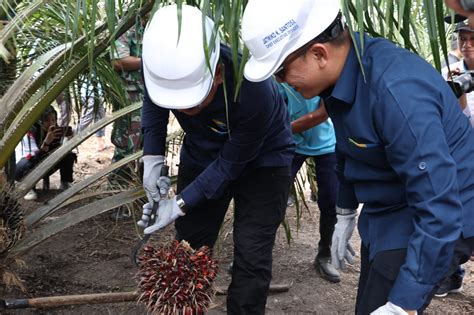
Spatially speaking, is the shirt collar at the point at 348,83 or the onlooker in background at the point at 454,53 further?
the onlooker in background at the point at 454,53

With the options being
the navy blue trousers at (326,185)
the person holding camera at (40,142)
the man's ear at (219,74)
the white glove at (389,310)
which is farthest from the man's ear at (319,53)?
the person holding camera at (40,142)

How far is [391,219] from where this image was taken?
1869mm

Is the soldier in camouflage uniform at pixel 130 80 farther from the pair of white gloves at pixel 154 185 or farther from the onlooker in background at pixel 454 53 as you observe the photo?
the onlooker in background at pixel 454 53

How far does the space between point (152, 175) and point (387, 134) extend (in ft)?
4.46

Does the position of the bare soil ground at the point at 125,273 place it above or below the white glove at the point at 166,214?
below

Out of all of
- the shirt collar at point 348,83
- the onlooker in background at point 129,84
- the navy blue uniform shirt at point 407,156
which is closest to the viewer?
the navy blue uniform shirt at point 407,156

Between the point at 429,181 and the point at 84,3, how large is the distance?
120 cm

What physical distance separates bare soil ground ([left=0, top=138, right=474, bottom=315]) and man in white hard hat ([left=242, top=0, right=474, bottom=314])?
1129 millimetres

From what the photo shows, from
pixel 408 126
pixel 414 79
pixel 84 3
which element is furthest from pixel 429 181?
pixel 84 3

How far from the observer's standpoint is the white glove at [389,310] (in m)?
1.67

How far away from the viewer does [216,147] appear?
2.59 metres

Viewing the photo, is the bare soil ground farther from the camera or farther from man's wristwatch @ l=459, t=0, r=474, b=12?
man's wristwatch @ l=459, t=0, r=474, b=12

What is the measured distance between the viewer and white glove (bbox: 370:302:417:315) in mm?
1674

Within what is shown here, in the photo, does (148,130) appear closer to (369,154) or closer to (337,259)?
(337,259)
